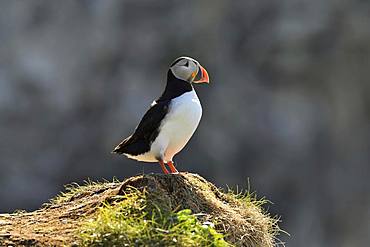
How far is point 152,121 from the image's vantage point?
4.91 meters

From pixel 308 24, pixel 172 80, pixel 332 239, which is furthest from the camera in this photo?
pixel 308 24

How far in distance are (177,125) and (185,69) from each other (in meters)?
0.45

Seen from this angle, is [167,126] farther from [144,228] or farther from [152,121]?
[144,228]

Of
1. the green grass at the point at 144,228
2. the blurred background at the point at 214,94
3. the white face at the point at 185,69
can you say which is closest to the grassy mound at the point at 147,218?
the green grass at the point at 144,228

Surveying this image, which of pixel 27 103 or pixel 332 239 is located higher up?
pixel 27 103

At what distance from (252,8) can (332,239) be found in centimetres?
516

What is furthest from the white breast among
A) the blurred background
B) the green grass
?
the blurred background

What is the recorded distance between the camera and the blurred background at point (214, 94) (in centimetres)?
1719

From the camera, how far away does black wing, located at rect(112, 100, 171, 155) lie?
16.0 feet

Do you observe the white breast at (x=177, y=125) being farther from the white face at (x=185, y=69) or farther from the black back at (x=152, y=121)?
the white face at (x=185, y=69)

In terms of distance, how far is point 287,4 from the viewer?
17984 millimetres

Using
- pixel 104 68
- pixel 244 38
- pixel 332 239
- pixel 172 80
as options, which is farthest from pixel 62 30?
pixel 172 80

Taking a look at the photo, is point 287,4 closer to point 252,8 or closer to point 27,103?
point 252,8

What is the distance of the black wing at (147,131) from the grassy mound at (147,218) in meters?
0.29
